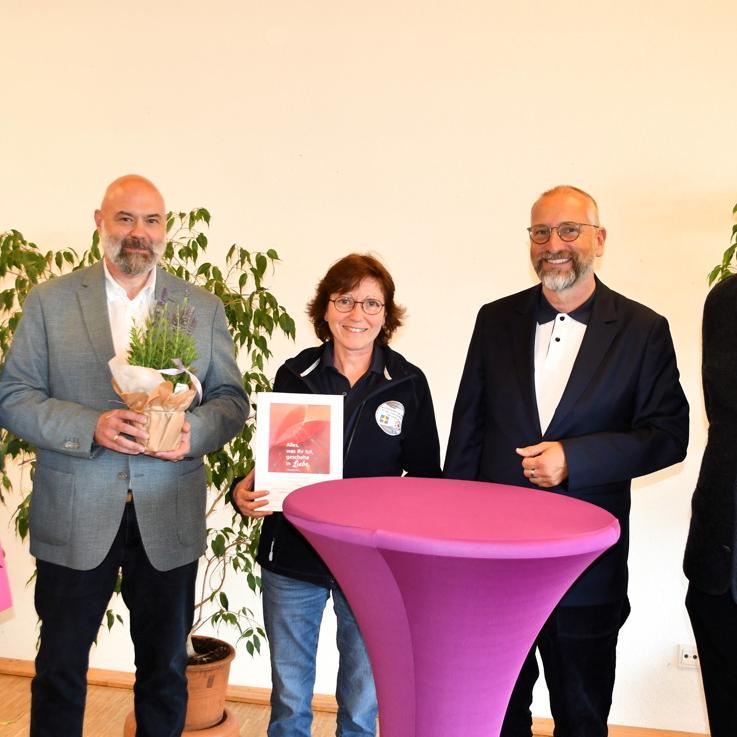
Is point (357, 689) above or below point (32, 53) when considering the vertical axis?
below

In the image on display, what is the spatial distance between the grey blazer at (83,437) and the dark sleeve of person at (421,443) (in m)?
0.55

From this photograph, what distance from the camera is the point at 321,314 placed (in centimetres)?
263

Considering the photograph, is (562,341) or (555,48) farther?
(555,48)

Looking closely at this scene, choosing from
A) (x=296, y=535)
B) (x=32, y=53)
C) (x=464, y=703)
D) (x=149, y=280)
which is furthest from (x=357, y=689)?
(x=32, y=53)

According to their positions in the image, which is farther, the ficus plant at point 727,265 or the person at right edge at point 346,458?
the ficus plant at point 727,265

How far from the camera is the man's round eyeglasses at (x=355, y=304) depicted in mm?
2535

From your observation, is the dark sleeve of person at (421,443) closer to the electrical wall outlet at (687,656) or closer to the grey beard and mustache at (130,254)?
the grey beard and mustache at (130,254)

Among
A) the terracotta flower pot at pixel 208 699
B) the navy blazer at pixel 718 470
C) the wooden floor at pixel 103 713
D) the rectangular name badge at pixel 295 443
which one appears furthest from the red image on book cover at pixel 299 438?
the wooden floor at pixel 103 713

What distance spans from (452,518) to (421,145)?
8.75 ft

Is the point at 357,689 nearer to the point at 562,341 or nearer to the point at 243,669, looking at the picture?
the point at 562,341

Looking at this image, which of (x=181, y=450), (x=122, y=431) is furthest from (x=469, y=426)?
(x=122, y=431)

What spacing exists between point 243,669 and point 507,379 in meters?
2.33

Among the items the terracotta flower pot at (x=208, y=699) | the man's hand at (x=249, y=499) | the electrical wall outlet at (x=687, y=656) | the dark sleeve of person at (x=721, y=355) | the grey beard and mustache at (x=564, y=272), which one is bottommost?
the terracotta flower pot at (x=208, y=699)

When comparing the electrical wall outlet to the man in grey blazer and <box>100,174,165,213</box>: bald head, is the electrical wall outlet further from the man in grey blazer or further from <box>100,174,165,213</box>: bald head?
<box>100,174,165,213</box>: bald head
